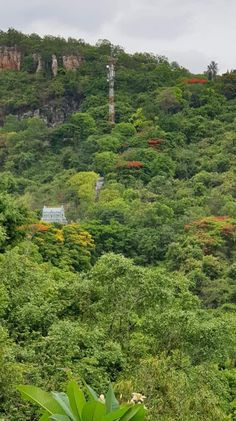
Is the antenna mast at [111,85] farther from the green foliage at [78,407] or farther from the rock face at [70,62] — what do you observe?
the green foliage at [78,407]

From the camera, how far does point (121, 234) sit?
88.0 ft

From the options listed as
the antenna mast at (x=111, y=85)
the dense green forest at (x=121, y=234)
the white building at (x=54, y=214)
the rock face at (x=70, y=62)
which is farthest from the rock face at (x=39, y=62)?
the white building at (x=54, y=214)

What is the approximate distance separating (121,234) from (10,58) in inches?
1068

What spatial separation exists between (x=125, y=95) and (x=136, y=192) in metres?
14.7

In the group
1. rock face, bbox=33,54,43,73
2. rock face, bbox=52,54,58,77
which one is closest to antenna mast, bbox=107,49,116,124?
rock face, bbox=52,54,58,77

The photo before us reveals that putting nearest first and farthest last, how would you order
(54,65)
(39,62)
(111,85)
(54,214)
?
1. (54,214)
2. (111,85)
3. (54,65)
4. (39,62)

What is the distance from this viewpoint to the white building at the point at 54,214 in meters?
29.7

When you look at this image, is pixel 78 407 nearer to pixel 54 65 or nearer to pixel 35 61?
pixel 54 65

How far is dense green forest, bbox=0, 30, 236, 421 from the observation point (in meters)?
9.15

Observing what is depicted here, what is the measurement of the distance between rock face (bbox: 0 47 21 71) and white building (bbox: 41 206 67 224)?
2232cm

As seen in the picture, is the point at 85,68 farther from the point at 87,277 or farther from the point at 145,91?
the point at 87,277

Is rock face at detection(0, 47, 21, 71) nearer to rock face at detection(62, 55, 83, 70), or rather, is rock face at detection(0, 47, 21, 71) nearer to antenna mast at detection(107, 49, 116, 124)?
rock face at detection(62, 55, 83, 70)

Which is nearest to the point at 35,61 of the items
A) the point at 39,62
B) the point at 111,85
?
the point at 39,62

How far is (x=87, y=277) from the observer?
11.4 meters
